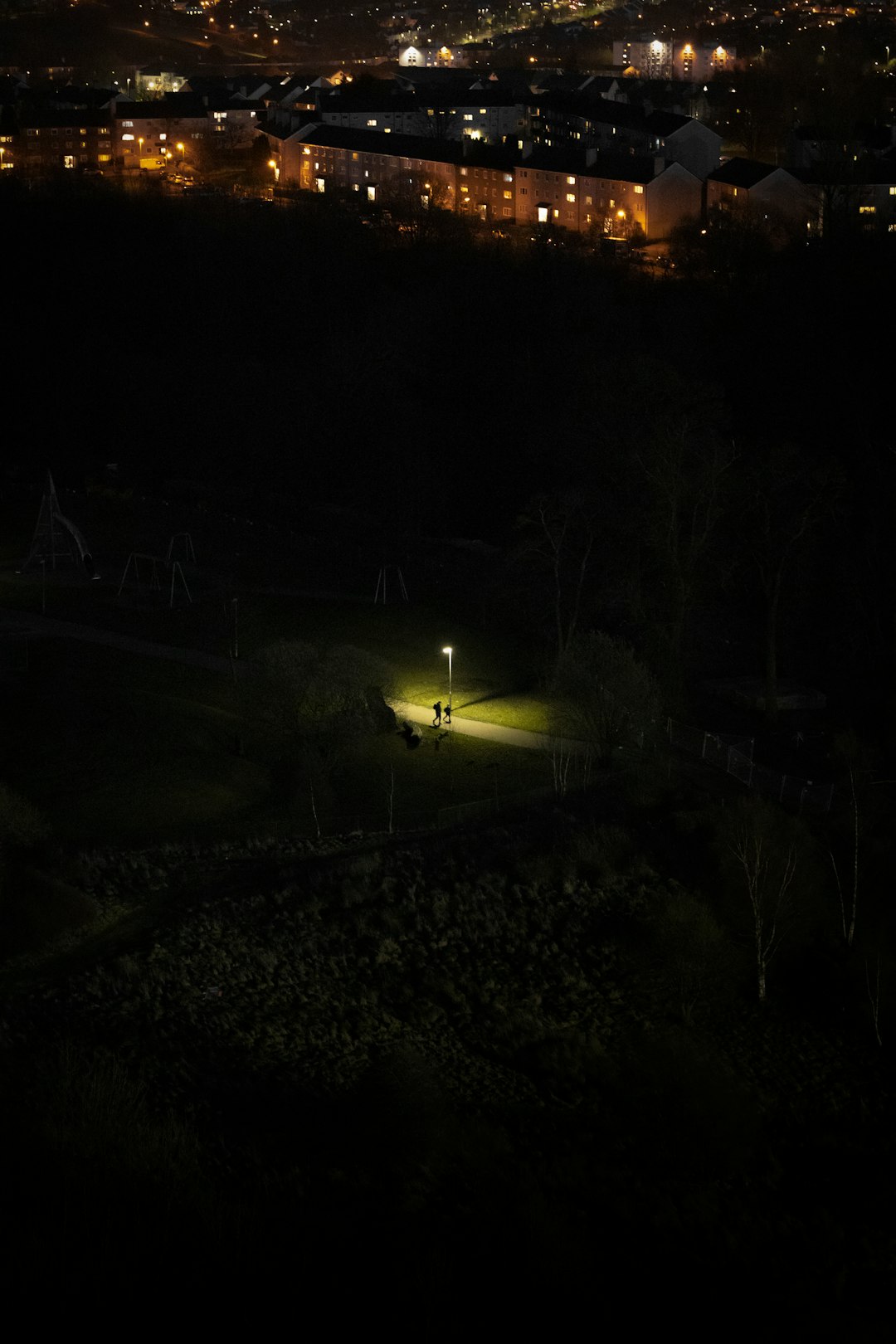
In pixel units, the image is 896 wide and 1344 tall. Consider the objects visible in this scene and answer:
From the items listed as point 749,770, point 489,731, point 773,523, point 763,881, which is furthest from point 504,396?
point 763,881

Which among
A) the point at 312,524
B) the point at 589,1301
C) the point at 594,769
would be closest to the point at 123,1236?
the point at 589,1301

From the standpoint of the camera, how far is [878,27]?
165ft

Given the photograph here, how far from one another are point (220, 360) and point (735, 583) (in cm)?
1350

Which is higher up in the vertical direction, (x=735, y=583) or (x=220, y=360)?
(x=220, y=360)

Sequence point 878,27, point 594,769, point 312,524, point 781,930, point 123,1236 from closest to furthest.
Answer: point 123,1236 → point 781,930 → point 594,769 → point 312,524 → point 878,27

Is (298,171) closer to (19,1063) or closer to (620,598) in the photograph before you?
(620,598)

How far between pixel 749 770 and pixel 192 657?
17.6 ft

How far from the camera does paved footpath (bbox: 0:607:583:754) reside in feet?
44.8

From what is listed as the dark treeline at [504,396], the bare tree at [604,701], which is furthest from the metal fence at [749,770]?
the dark treeline at [504,396]

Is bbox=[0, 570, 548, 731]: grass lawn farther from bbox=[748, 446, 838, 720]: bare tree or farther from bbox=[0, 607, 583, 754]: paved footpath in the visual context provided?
bbox=[748, 446, 838, 720]: bare tree

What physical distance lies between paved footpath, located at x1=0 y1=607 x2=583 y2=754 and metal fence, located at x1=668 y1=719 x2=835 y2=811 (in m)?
1.11

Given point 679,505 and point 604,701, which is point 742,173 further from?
point 604,701

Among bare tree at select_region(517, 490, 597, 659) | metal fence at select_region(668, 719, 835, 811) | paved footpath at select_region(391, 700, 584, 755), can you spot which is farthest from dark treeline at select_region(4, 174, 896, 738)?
paved footpath at select_region(391, 700, 584, 755)

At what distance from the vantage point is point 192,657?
1516 centimetres
